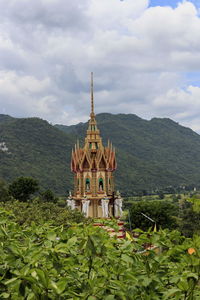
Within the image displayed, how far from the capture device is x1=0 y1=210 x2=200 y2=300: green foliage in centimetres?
261

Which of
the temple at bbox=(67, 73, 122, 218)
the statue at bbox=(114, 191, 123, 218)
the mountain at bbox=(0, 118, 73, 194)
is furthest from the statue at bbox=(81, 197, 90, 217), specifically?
the mountain at bbox=(0, 118, 73, 194)

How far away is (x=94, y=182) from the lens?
2516cm

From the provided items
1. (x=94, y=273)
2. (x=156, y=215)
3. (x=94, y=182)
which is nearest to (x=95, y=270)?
(x=94, y=273)

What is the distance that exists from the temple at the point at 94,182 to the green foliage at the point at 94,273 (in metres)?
21.1

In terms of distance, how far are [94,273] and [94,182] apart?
22011 millimetres

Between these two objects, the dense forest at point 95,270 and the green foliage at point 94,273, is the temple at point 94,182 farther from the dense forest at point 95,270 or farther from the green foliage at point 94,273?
the green foliage at point 94,273

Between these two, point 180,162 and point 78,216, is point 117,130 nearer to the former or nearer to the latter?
point 180,162

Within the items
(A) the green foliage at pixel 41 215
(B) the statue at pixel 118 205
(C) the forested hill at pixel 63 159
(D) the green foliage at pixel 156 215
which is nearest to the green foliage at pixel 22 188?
(D) the green foliage at pixel 156 215

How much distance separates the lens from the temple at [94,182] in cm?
2481

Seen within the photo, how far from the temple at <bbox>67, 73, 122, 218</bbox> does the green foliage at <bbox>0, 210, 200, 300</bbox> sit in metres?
21.1

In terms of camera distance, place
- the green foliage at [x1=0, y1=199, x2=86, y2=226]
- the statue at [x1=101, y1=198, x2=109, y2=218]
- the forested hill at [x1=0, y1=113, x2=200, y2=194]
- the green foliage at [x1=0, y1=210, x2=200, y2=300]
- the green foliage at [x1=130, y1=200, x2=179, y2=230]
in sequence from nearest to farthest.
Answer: the green foliage at [x1=0, y1=210, x2=200, y2=300] → the green foliage at [x1=0, y1=199, x2=86, y2=226] → the statue at [x1=101, y1=198, x2=109, y2=218] → the green foliage at [x1=130, y1=200, x2=179, y2=230] → the forested hill at [x1=0, y1=113, x2=200, y2=194]

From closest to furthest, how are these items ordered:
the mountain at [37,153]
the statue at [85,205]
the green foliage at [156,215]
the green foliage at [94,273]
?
the green foliage at [94,273] → the statue at [85,205] → the green foliage at [156,215] → the mountain at [37,153]

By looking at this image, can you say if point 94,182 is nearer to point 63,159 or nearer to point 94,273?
point 94,273

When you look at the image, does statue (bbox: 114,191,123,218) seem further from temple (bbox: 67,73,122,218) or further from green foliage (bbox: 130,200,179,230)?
green foliage (bbox: 130,200,179,230)
